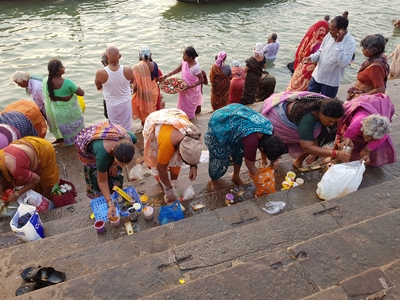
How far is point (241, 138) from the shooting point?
3373 millimetres

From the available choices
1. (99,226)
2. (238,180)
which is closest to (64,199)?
(99,226)

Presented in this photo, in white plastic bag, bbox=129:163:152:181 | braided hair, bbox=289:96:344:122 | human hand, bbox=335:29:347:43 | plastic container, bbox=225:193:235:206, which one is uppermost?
human hand, bbox=335:29:347:43

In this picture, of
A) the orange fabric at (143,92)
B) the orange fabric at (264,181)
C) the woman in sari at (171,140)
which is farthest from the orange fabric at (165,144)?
the orange fabric at (143,92)

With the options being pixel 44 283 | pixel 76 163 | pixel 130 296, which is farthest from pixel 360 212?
pixel 76 163

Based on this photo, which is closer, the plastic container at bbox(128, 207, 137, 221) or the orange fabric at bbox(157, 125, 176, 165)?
the orange fabric at bbox(157, 125, 176, 165)

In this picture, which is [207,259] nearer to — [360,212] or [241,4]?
[360,212]

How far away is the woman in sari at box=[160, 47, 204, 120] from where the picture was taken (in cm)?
580

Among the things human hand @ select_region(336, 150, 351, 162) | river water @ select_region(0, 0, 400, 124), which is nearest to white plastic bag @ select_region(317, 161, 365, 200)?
human hand @ select_region(336, 150, 351, 162)

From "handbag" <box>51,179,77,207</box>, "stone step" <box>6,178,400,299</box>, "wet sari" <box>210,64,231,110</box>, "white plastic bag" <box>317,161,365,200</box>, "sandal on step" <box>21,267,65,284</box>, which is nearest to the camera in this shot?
"stone step" <box>6,178,400,299</box>

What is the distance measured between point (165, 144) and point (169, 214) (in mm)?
786

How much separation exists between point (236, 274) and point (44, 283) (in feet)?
5.27

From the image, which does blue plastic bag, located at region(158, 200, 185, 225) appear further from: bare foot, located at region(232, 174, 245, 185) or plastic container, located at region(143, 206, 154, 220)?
bare foot, located at region(232, 174, 245, 185)

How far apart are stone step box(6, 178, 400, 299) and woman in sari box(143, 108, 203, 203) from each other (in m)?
0.67

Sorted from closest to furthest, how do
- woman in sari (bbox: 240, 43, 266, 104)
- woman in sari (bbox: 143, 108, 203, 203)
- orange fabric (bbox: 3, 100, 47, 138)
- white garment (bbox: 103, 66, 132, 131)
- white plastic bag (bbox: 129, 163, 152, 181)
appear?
1. woman in sari (bbox: 143, 108, 203, 203)
2. white plastic bag (bbox: 129, 163, 152, 181)
3. orange fabric (bbox: 3, 100, 47, 138)
4. white garment (bbox: 103, 66, 132, 131)
5. woman in sari (bbox: 240, 43, 266, 104)
